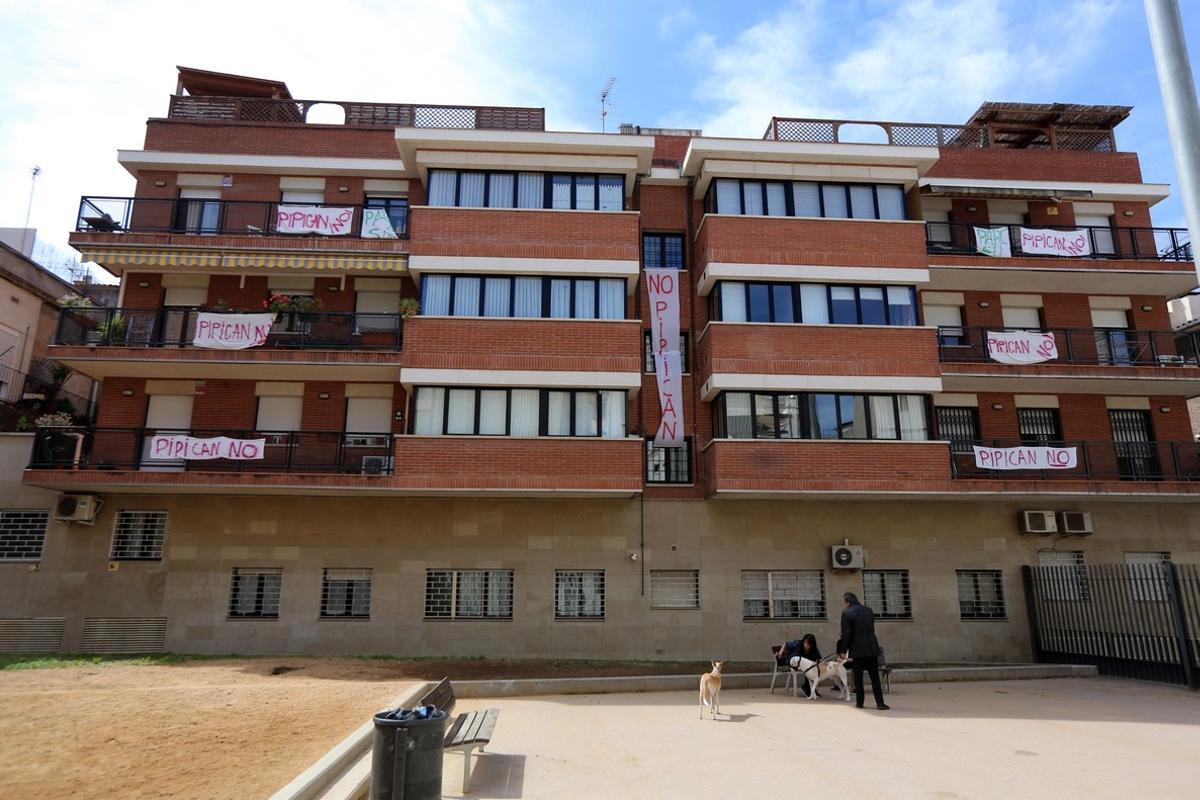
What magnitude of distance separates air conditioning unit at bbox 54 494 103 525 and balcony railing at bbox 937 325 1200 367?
22.2 metres

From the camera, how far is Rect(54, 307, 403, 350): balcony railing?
18.2 meters

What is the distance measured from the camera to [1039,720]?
11.5 metres

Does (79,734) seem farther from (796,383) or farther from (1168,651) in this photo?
(1168,651)

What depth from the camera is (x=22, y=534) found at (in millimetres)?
18062

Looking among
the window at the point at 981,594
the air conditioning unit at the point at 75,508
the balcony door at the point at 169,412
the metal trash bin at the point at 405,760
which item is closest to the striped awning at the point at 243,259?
the balcony door at the point at 169,412

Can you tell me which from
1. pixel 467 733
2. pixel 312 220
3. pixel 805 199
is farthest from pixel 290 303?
pixel 467 733

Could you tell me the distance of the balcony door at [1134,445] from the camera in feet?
65.3

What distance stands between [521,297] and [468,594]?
25.2 feet

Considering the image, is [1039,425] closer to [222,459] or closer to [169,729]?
[169,729]

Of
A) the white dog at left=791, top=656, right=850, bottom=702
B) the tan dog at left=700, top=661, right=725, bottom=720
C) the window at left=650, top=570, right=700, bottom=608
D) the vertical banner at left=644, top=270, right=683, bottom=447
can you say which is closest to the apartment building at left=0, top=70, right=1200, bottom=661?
the window at left=650, top=570, right=700, bottom=608

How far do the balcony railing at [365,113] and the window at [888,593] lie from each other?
15272 millimetres

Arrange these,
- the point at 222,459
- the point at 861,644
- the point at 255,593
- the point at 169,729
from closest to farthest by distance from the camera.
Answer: the point at 169,729 < the point at 861,644 < the point at 222,459 < the point at 255,593

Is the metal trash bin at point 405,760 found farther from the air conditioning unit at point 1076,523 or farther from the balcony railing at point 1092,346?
the air conditioning unit at point 1076,523

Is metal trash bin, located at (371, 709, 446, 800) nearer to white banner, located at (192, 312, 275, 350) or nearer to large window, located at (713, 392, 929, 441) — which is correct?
large window, located at (713, 392, 929, 441)
